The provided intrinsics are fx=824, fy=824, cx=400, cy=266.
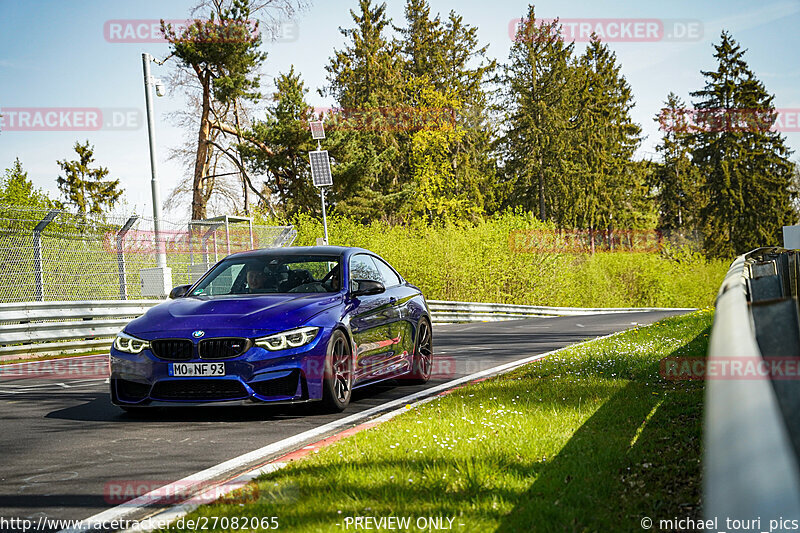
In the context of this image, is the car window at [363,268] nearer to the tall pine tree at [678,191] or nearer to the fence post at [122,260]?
the fence post at [122,260]

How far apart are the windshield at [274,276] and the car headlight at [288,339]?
45.2 inches

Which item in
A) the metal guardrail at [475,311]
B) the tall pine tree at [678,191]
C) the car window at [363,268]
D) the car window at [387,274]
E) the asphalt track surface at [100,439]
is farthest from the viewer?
the tall pine tree at [678,191]

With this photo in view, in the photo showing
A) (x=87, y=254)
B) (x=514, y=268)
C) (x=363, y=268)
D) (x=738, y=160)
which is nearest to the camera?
(x=363, y=268)

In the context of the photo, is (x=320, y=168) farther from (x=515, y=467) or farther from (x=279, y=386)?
(x=515, y=467)

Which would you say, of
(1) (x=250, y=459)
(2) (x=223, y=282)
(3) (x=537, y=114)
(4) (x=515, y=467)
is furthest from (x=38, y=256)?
(3) (x=537, y=114)

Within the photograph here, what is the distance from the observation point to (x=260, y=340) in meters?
6.80

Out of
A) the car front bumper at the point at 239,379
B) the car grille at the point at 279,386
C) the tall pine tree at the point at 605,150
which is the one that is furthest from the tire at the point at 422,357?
the tall pine tree at the point at 605,150

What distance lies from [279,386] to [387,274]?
2915mm

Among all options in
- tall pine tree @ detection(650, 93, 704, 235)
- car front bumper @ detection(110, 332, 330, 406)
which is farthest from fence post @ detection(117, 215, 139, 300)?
tall pine tree @ detection(650, 93, 704, 235)

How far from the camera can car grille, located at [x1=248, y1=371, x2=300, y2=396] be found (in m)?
6.83

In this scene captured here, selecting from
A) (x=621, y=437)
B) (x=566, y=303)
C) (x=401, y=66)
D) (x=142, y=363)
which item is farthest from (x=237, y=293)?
(x=401, y=66)

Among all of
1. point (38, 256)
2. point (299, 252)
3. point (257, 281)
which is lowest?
point (257, 281)

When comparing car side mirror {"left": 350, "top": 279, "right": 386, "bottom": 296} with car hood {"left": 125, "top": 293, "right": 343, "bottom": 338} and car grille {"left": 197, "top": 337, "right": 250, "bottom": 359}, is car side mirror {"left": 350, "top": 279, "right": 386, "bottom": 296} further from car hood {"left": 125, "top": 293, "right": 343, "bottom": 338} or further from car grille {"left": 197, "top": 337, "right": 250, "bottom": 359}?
car grille {"left": 197, "top": 337, "right": 250, "bottom": 359}

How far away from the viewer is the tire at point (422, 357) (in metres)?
9.52
